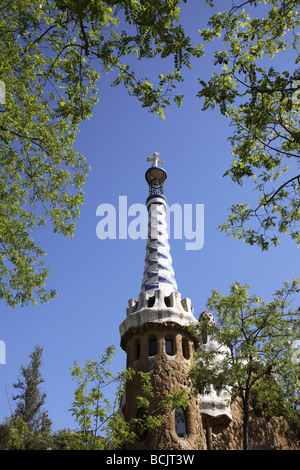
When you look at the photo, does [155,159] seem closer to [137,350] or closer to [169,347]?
[137,350]

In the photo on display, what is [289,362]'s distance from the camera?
425 inches

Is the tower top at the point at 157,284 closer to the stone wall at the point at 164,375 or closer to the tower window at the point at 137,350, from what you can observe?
the stone wall at the point at 164,375

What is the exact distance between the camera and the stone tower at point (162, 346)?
37.5 feet

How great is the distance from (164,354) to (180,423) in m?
1.97

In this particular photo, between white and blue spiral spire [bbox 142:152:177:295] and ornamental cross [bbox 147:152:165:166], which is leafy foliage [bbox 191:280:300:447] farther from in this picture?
ornamental cross [bbox 147:152:165:166]

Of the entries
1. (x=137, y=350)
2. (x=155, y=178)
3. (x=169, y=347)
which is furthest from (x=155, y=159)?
(x=169, y=347)

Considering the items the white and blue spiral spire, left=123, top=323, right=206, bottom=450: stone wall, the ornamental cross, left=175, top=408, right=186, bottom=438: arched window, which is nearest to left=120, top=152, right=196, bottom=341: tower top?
the white and blue spiral spire

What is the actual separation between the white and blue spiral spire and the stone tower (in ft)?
0.12

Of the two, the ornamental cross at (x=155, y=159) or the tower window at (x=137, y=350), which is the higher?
the ornamental cross at (x=155, y=159)

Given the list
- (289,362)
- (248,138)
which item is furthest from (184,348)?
(248,138)

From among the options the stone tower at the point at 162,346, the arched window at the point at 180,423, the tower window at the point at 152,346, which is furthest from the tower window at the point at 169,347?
the arched window at the point at 180,423

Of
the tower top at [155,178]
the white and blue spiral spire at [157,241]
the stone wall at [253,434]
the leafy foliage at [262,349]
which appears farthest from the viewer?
the tower top at [155,178]

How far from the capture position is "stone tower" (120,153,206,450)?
11.4 meters

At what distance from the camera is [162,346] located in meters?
12.8
